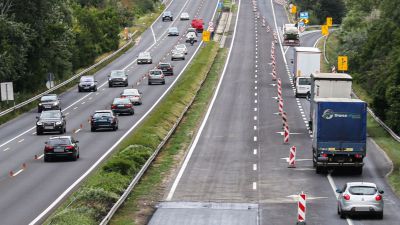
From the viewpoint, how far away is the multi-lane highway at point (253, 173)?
113 ft

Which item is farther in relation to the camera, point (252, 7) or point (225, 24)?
point (252, 7)

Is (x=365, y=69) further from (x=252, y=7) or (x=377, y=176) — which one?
(x=252, y=7)

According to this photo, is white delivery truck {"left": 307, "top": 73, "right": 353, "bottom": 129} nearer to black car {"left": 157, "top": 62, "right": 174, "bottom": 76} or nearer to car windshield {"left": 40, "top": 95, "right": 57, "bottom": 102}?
car windshield {"left": 40, "top": 95, "right": 57, "bottom": 102}

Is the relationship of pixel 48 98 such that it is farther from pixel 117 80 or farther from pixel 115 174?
pixel 115 174

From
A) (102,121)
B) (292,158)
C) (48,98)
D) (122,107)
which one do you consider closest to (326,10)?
(48,98)

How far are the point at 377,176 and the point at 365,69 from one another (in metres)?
44.6

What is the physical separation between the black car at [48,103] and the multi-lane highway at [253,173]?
1194cm

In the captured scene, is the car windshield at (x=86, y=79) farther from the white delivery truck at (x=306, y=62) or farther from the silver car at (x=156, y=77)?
the white delivery truck at (x=306, y=62)

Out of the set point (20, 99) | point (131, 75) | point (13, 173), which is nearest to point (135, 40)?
point (131, 75)

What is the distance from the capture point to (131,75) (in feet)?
336

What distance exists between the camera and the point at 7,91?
244ft

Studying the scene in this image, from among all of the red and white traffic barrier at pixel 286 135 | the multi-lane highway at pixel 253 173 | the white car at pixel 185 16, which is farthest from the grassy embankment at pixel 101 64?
the red and white traffic barrier at pixel 286 135

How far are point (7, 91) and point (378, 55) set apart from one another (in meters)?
32.0

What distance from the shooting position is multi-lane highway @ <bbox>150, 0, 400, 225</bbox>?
34.4 m
